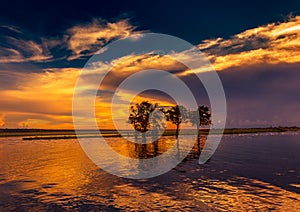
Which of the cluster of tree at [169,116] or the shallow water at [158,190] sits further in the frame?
the cluster of tree at [169,116]

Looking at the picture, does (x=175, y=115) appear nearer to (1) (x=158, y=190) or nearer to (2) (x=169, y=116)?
(2) (x=169, y=116)

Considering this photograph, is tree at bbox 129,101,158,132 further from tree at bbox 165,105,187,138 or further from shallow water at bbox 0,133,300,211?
shallow water at bbox 0,133,300,211

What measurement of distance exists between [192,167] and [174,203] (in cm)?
2060

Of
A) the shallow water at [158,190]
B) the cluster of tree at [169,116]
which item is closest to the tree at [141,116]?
the cluster of tree at [169,116]

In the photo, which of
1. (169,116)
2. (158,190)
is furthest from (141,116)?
(158,190)

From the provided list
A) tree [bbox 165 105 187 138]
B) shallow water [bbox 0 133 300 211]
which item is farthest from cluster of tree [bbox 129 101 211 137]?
shallow water [bbox 0 133 300 211]

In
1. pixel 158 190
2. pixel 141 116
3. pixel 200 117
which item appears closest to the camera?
pixel 158 190

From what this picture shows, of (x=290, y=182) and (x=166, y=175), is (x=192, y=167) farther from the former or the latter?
(x=290, y=182)

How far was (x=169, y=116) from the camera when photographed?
543 feet

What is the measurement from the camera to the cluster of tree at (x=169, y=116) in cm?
14762

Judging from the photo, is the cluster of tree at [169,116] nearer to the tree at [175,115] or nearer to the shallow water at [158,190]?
the tree at [175,115]

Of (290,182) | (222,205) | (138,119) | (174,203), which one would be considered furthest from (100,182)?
(138,119)

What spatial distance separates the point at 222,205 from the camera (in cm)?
2302

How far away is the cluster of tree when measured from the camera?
148 metres
